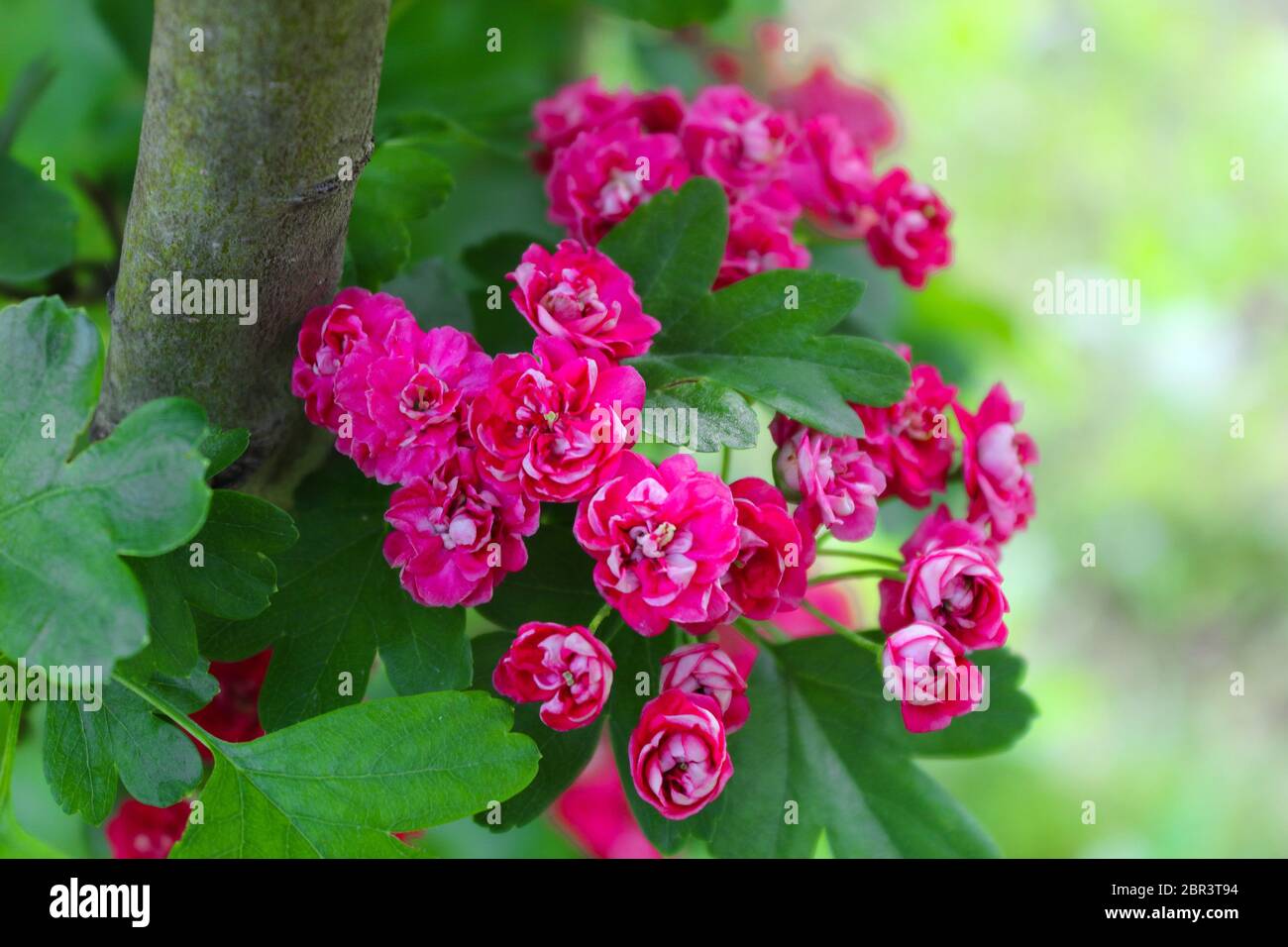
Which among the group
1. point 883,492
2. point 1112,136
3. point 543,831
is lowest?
point 543,831

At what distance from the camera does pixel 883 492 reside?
0.63 m

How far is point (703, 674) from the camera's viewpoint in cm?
56

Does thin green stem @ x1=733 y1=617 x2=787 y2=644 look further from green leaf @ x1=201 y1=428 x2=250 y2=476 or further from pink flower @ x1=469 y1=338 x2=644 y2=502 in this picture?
green leaf @ x1=201 y1=428 x2=250 y2=476

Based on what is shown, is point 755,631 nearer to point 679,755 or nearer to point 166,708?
point 679,755

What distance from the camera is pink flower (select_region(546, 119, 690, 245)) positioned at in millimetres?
658

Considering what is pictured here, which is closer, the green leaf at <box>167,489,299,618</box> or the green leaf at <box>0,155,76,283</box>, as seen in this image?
the green leaf at <box>167,489,299,618</box>

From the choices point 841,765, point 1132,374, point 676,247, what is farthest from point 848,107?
point 1132,374

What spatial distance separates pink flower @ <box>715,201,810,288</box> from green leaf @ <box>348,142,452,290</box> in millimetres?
162

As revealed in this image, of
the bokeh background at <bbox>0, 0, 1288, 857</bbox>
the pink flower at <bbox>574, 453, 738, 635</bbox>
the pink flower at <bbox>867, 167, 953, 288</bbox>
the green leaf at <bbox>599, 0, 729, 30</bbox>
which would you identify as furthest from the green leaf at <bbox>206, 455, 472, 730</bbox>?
the bokeh background at <bbox>0, 0, 1288, 857</bbox>

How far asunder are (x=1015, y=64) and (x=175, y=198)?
2190 mm

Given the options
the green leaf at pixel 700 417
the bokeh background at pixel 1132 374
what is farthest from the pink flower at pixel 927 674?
the bokeh background at pixel 1132 374

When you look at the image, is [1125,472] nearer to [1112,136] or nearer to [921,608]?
[1112,136]

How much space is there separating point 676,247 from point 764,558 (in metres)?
0.18
